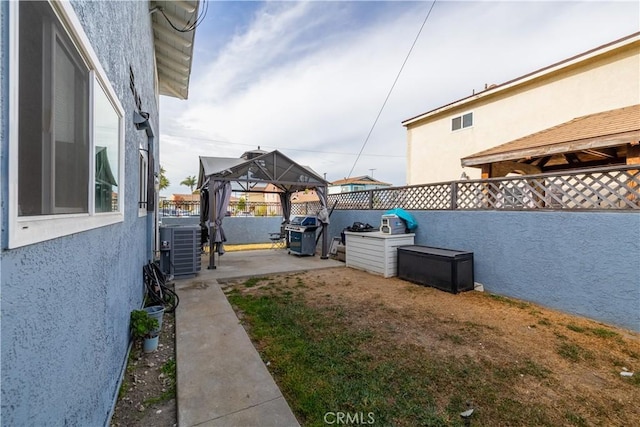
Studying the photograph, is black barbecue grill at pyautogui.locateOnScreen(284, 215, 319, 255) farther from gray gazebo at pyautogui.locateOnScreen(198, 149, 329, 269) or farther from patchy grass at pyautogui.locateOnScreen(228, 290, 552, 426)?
patchy grass at pyautogui.locateOnScreen(228, 290, 552, 426)

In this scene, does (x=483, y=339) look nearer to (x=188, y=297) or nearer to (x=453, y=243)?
(x=453, y=243)

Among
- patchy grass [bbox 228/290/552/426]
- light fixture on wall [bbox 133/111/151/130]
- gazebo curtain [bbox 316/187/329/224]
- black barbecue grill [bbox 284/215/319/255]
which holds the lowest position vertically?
patchy grass [bbox 228/290/552/426]

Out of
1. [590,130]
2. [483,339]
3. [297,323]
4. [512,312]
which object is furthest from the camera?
[590,130]

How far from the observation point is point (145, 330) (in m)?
3.06

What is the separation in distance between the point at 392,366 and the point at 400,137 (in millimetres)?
13589

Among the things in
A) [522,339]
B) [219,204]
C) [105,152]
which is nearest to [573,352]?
[522,339]

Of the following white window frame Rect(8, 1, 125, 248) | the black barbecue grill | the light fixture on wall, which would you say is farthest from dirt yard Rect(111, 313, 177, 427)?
the black barbecue grill

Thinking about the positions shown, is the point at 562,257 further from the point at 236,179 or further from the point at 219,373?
the point at 236,179

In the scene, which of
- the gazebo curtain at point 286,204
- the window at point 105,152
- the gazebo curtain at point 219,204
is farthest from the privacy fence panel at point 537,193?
the window at point 105,152

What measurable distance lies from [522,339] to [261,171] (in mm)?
6784

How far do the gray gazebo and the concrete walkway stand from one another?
2657mm

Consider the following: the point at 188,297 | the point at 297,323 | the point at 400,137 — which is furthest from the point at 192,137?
the point at 297,323

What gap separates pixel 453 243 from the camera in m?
6.08

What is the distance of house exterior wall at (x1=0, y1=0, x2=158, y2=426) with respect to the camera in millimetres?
802
